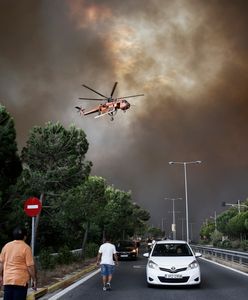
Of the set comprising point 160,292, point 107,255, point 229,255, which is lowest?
point 160,292

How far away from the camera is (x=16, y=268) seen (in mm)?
6863

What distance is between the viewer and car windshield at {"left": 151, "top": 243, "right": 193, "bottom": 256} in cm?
1557

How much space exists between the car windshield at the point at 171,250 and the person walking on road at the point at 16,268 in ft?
29.7

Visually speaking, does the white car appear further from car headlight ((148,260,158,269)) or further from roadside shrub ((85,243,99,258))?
roadside shrub ((85,243,99,258))

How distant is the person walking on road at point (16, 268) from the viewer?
267 inches

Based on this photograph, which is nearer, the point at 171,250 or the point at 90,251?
the point at 171,250

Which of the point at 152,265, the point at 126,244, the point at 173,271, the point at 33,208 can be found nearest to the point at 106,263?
the point at 152,265

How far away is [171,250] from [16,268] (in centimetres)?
973

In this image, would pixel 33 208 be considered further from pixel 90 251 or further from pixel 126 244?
pixel 126 244

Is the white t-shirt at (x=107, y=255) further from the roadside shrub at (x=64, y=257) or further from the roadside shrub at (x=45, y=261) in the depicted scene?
the roadside shrub at (x=64, y=257)

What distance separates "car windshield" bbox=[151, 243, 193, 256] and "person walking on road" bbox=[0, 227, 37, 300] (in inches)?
357

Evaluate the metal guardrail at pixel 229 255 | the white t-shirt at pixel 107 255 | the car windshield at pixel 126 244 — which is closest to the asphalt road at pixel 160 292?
the white t-shirt at pixel 107 255

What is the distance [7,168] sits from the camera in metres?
30.2

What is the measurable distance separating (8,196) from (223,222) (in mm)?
101773
